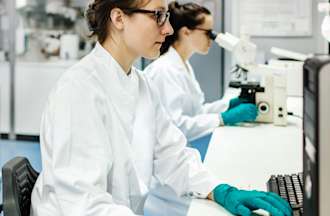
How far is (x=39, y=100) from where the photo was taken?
4.77 m

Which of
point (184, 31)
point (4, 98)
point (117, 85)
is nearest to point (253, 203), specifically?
point (117, 85)

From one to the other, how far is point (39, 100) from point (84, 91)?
362 centimetres

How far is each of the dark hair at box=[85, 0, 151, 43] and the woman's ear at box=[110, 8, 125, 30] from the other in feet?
0.04

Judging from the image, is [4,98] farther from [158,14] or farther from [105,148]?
[105,148]

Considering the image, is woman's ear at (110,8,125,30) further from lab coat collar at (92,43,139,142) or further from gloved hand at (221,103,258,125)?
gloved hand at (221,103,258,125)

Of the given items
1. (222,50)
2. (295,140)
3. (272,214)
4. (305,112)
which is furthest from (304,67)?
(222,50)

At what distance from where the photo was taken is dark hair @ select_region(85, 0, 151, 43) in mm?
1429

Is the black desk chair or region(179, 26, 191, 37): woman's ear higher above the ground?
region(179, 26, 191, 37): woman's ear

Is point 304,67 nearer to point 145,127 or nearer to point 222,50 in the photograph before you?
point 145,127

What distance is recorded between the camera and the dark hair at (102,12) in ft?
4.69

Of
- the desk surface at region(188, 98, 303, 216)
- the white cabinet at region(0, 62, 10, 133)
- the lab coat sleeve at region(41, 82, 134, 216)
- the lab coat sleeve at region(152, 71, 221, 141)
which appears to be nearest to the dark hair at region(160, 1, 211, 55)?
the lab coat sleeve at region(152, 71, 221, 141)

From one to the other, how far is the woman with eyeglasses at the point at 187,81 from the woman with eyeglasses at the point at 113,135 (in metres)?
0.86

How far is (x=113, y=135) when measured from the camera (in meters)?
1.35

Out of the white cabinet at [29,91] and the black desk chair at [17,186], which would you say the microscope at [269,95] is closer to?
the black desk chair at [17,186]
